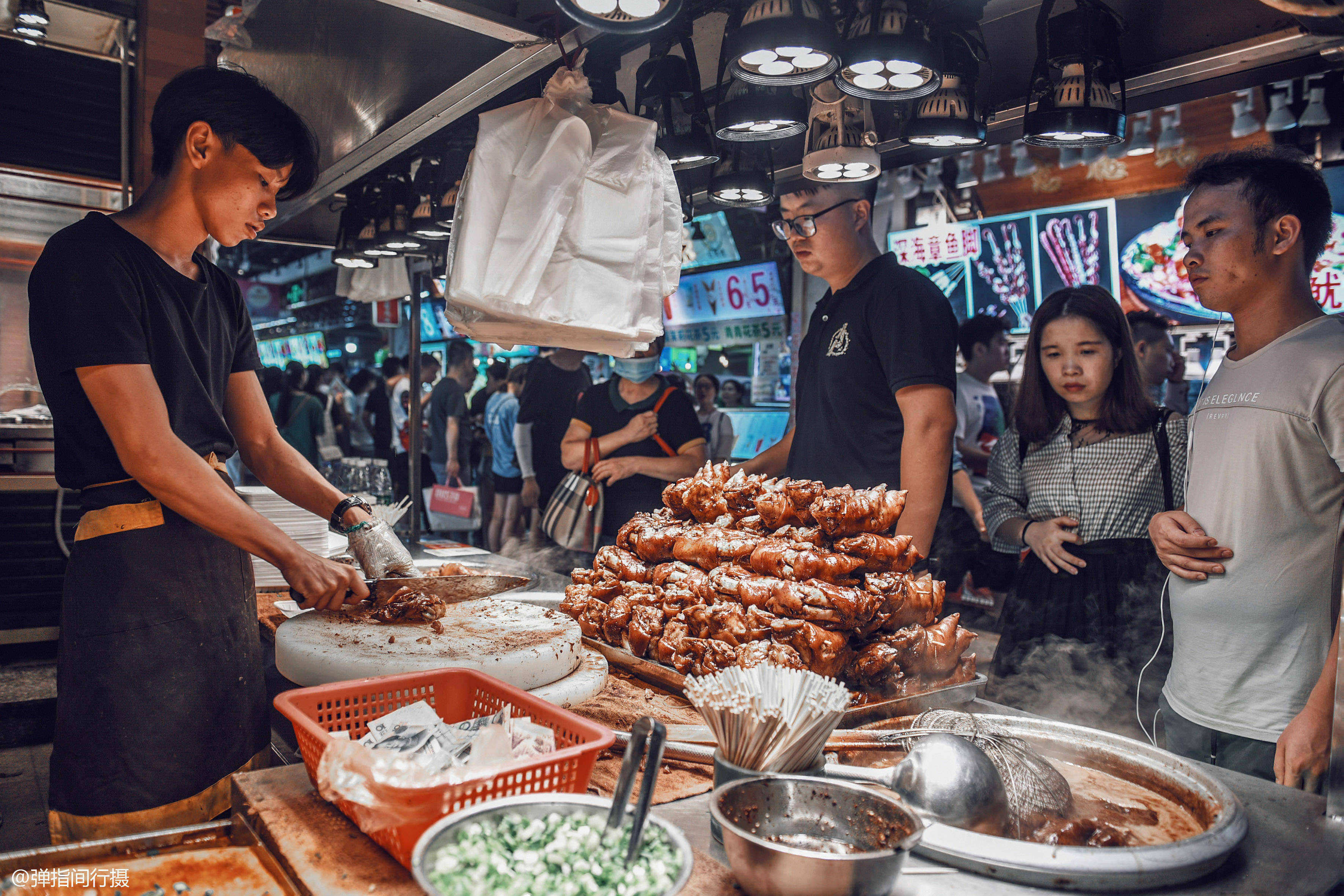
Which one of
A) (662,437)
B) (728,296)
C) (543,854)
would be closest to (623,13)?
(543,854)

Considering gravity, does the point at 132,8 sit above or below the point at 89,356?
above

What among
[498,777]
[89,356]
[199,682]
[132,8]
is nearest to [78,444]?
[89,356]

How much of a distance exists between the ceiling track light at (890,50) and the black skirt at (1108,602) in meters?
1.62

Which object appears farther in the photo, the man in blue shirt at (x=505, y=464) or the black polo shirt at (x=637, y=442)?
the man in blue shirt at (x=505, y=464)

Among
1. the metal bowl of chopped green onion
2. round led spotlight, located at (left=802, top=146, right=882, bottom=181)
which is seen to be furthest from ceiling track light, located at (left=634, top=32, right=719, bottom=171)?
the metal bowl of chopped green onion

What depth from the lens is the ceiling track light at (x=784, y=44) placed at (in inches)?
77.3

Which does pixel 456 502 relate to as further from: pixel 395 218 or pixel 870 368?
pixel 870 368

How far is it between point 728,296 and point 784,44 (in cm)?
743

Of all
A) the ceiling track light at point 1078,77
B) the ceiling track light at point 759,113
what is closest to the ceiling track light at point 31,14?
the ceiling track light at point 759,113

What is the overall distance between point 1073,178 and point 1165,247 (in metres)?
1.01

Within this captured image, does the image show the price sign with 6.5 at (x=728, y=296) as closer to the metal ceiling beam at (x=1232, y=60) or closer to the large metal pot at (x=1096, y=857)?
the metal ceiling beam at (x=1232, y=60)

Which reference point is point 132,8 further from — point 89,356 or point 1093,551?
point 1093,551

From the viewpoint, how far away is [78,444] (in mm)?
1783

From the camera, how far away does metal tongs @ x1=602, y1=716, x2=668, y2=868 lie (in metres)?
0.92
